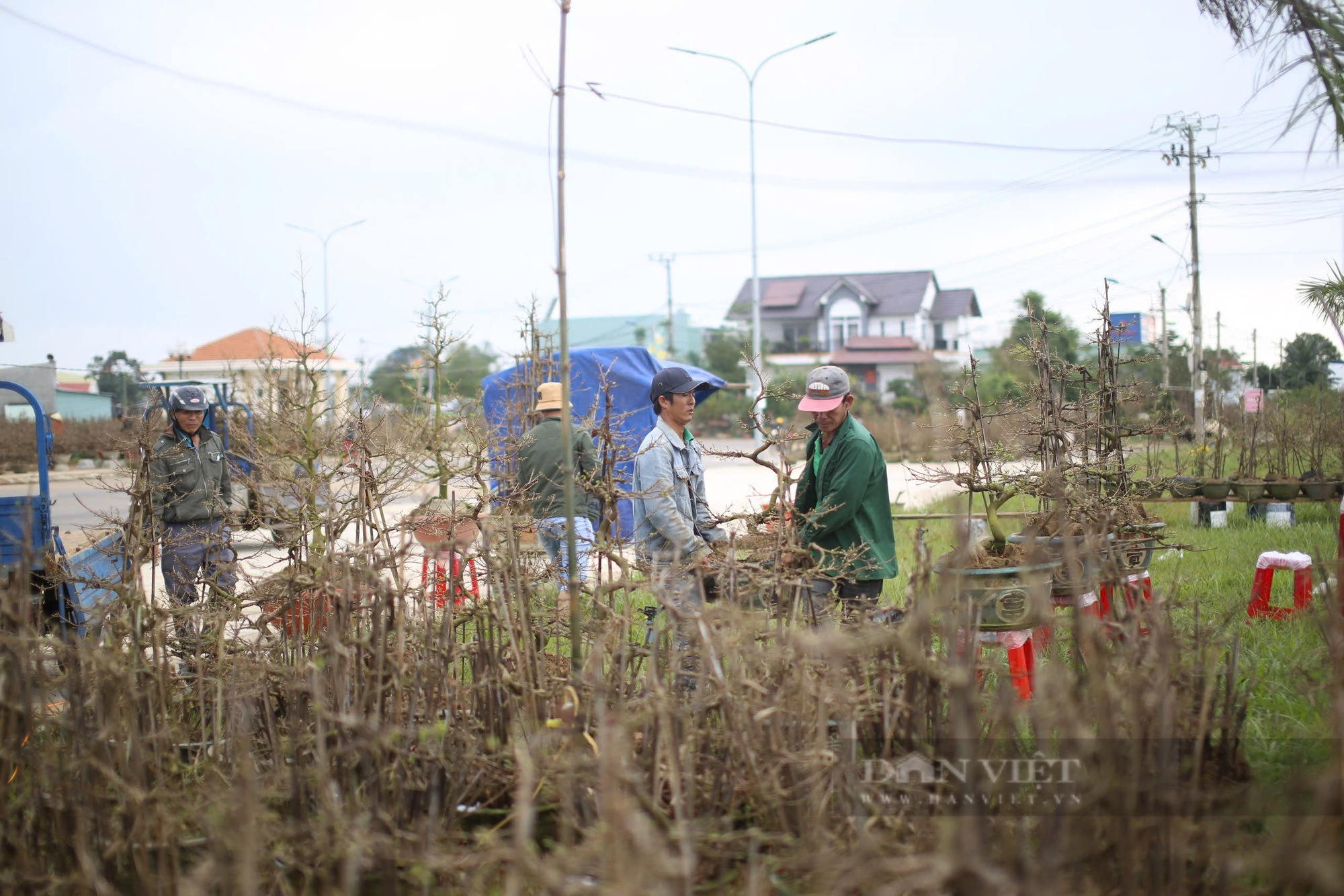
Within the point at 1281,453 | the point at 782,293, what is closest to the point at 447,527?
the point at 1281,453

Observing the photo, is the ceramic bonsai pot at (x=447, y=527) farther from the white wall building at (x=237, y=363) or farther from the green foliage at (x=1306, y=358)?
the green foliage at (x=1306, y=358)

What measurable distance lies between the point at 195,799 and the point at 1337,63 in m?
5.51

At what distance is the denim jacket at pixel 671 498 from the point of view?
413cm

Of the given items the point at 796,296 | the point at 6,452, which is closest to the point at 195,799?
the point at 6,452

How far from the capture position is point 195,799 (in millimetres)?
2766

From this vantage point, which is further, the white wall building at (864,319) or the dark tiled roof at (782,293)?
the dark tiled roof at (782,293)

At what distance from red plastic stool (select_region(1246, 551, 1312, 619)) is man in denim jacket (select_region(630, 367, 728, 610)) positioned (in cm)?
297


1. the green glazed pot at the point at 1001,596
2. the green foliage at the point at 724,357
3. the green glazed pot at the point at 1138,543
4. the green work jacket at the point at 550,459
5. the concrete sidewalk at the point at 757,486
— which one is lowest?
the concrete sidewalk at the point at 757,486

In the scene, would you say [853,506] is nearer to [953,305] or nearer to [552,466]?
[552,466]

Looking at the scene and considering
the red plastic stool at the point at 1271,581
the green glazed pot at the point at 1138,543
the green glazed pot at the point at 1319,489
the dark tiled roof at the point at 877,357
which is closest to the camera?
the green glazed pot at the point at 1138,543

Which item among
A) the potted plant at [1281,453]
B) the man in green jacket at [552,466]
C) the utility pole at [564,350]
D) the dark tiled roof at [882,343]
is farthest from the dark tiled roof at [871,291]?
the utility pole at [564,350]

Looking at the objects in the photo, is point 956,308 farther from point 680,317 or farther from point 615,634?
point 615,634

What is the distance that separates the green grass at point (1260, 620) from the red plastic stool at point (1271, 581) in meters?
0.09

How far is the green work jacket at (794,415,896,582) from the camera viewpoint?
13.7 feet
